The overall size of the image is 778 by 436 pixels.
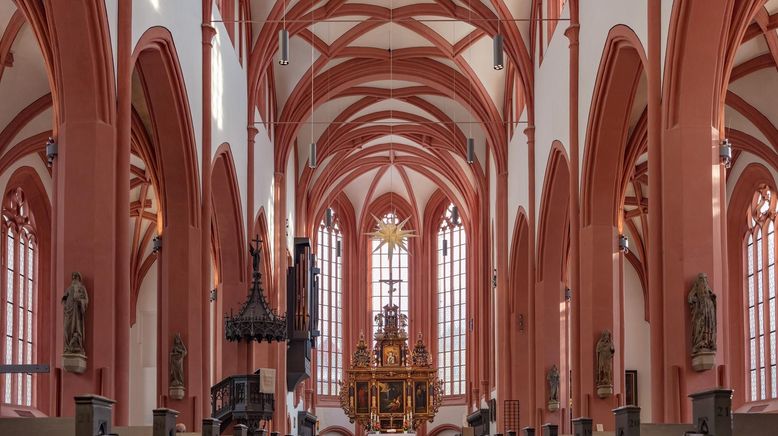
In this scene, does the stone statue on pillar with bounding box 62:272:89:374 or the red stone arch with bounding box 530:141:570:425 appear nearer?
the stone statue on pillar with bounding box 62:272:89:374

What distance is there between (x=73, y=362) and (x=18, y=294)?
49.0ft

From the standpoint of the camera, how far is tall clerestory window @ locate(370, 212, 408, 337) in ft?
153

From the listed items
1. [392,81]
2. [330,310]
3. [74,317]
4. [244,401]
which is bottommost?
[244,401]

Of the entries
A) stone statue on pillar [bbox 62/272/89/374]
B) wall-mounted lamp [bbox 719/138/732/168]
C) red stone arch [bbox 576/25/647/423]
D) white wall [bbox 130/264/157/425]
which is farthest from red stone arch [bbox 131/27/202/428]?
white wall [bbox 130/264/157/425]


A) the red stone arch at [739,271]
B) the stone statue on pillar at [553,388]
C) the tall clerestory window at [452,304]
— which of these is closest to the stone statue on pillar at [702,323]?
the stone statue on pillar at [553,388]

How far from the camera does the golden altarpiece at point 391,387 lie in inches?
1661

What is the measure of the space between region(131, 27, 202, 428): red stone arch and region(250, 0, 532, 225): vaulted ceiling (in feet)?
14.5

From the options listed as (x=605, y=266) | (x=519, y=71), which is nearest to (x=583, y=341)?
(x=605, y=266)

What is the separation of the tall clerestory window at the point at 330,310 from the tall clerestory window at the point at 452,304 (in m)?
3.98

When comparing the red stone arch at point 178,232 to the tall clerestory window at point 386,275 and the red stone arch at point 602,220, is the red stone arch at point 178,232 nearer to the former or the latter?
the red stone arch at point 602,220

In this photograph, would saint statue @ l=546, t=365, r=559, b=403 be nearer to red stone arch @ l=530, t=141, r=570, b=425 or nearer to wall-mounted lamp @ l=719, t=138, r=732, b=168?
red stone arch @ l=530, t=141, r=570, b=425

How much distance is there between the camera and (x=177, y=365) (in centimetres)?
1938

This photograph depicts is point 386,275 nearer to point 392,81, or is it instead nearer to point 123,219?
point 392,81

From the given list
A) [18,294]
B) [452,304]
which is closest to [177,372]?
[18,294]
